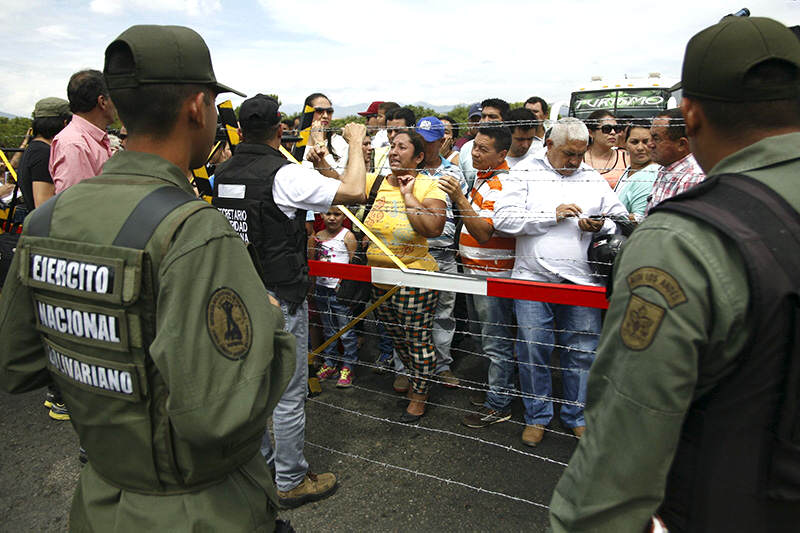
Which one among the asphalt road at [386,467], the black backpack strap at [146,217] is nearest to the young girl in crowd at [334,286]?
the asphalt road at [386,467]

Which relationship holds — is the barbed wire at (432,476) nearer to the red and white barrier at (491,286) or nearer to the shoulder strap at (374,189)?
the red and white barrier at (491,286)

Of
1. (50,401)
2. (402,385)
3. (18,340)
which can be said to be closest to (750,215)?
(18,340)

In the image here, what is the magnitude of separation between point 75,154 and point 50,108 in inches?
40.9

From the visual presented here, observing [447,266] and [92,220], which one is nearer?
[92,220]

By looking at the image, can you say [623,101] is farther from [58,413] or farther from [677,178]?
[58,413]

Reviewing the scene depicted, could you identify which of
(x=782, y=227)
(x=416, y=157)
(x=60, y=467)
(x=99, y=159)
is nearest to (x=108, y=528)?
(x=782, y=227)

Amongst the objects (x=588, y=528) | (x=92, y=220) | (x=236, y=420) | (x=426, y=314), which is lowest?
(x=426, y=314)

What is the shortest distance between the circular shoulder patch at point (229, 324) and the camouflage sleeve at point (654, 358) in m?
0.84

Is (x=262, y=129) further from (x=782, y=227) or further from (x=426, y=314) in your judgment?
(x=782, y=227)

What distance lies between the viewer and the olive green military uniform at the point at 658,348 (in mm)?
1074

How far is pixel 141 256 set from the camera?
1230mm

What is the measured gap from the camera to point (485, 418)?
3879 mm

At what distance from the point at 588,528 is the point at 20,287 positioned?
5.22 feet

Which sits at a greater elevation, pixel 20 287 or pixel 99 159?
pixel 99 159
